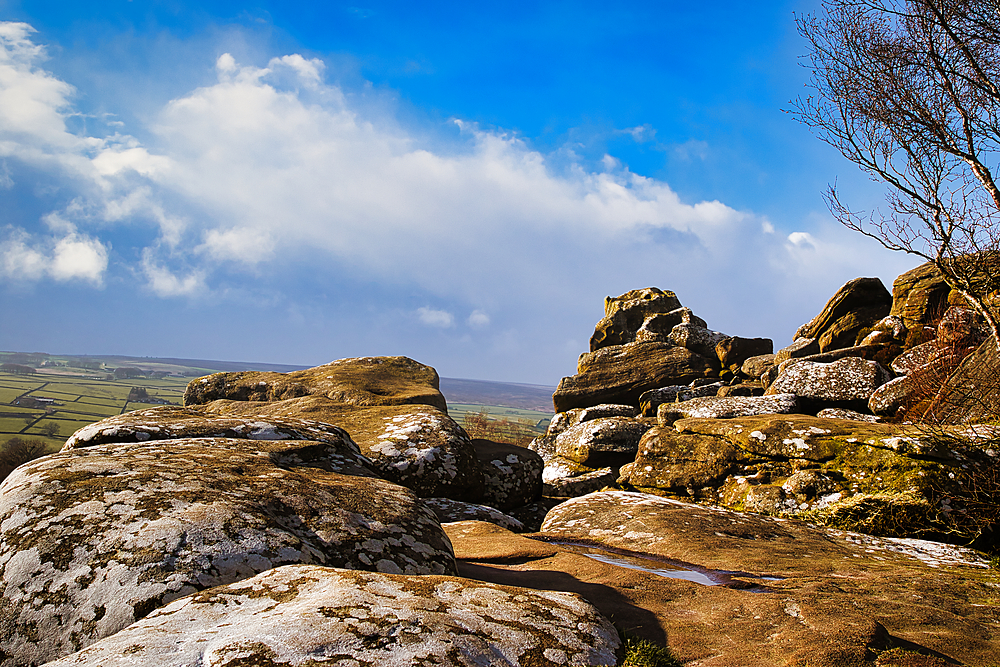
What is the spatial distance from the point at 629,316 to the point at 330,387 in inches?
720

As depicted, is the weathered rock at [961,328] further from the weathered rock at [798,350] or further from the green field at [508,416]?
the green field at [508,416]

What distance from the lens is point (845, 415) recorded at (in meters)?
14.4

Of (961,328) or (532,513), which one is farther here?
(961,328)

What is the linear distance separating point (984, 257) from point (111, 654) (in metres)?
17.1

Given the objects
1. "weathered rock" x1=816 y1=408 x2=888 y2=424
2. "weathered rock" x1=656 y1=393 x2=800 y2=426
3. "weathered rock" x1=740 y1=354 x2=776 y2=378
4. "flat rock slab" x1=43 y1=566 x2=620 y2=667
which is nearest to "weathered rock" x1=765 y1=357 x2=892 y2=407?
"weathered rock" x1=816 y1=408 x2=888 y2=424

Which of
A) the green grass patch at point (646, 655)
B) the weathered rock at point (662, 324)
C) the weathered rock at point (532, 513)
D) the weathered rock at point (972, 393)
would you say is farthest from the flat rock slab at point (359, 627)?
the weathered rock at point (662, 324)

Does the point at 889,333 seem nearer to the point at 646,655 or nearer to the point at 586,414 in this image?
the point at 586,414

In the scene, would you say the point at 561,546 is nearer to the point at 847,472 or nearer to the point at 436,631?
the point at 436,631

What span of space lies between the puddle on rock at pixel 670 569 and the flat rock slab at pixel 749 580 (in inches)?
1.3

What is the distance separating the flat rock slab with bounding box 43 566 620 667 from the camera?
3.05 m

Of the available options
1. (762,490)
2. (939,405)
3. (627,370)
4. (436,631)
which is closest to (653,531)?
(762,490)

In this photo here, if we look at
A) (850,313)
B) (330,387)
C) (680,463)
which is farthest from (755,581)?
(850,313)

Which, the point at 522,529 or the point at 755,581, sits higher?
the point at 755,581

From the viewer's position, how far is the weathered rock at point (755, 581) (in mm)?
4305
